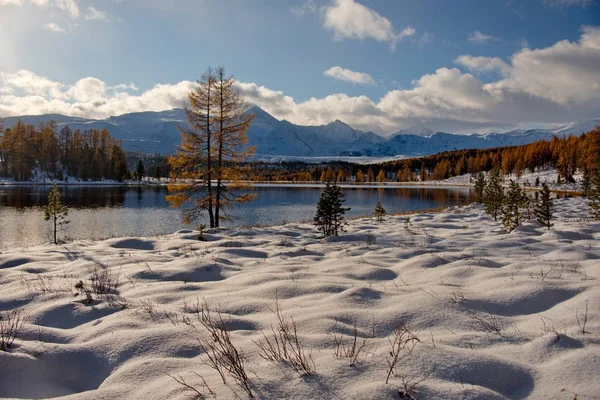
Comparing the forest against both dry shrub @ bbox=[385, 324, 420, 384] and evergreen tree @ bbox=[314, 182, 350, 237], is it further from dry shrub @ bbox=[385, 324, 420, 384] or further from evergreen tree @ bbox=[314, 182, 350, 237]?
dry shrub @ bbox=[385, 324, 420, 384]

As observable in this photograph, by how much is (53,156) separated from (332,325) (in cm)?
11015

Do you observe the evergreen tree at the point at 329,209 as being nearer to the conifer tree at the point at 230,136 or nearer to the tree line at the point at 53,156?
the conifer tree at the point at 230,136

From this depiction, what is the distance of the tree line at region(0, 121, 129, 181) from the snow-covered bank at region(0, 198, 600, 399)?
100016 mm

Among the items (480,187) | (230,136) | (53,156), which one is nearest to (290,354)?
(230,136)

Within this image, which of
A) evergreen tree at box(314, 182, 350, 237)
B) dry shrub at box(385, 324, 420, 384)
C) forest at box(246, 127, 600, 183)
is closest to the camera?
dry shrub at box(385, 324, 420, 384)

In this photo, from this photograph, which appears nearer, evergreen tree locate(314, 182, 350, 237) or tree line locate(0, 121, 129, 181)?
evergreen tree locate(314, 182, 350, 237)

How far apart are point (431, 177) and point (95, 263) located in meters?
160

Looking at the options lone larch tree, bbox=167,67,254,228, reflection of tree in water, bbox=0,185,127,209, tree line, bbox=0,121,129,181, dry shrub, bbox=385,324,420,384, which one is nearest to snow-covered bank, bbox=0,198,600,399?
dry shrub, bbox=385,324,420,384

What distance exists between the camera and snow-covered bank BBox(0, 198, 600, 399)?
265cm

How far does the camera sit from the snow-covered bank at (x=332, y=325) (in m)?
2.65

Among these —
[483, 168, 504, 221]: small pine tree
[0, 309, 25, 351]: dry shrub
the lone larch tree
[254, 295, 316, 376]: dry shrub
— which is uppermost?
the lone larch tree

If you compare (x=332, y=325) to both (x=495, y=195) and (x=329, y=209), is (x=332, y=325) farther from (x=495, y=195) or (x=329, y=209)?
(x=495, y=195)

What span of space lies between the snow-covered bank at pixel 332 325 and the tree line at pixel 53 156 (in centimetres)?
10002

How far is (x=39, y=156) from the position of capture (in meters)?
88.9
